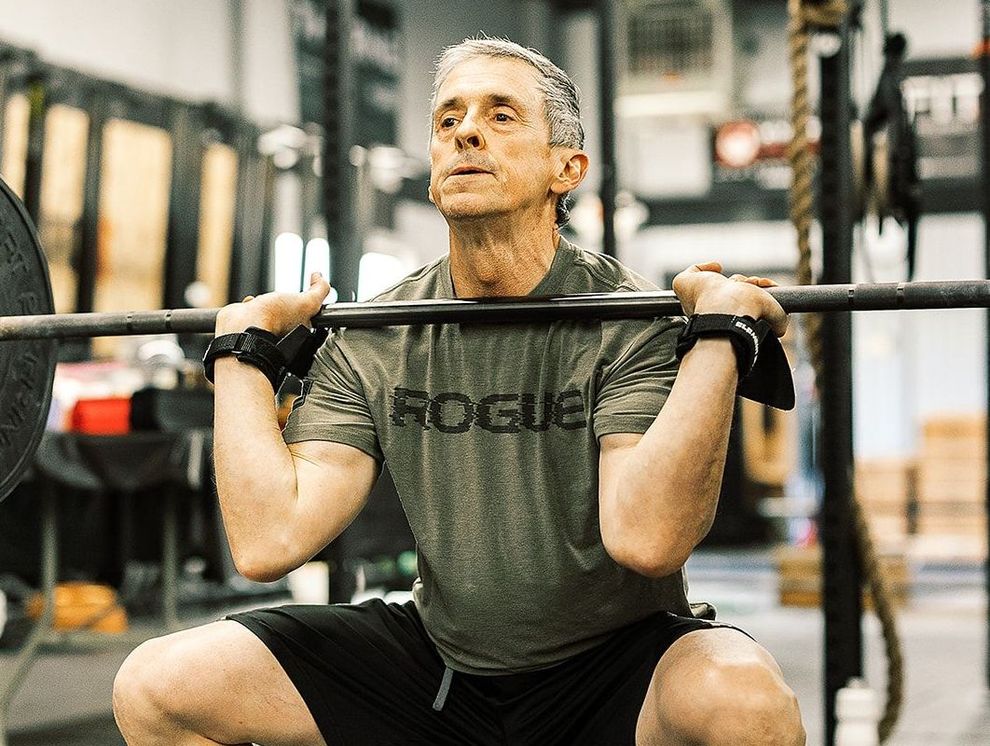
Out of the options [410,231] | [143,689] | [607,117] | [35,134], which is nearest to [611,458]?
[143,689]

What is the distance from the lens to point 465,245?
193 cm

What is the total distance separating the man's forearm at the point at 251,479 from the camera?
1761mm

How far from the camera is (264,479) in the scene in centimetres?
176

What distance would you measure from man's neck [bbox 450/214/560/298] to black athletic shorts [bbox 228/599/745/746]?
0.52m

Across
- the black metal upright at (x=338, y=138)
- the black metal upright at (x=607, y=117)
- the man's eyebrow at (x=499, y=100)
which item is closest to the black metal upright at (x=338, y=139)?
the black metal upright at (x=338, y=138)

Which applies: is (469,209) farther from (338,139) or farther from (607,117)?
(607,117)

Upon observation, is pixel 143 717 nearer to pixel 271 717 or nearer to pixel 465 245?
pixel 271 717

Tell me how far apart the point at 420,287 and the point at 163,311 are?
15.3 inches

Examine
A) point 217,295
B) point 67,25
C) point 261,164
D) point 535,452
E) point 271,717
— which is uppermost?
point 67,25

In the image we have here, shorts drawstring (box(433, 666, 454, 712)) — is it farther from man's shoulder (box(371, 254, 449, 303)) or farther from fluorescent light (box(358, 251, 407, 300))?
fluorescent light (box(358, 251, 407, 300))

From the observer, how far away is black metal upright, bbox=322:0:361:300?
301cm

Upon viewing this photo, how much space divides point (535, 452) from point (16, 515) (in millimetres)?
3540

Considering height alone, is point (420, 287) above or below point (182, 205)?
below

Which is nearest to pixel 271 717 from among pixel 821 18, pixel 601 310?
pixel 601 310
